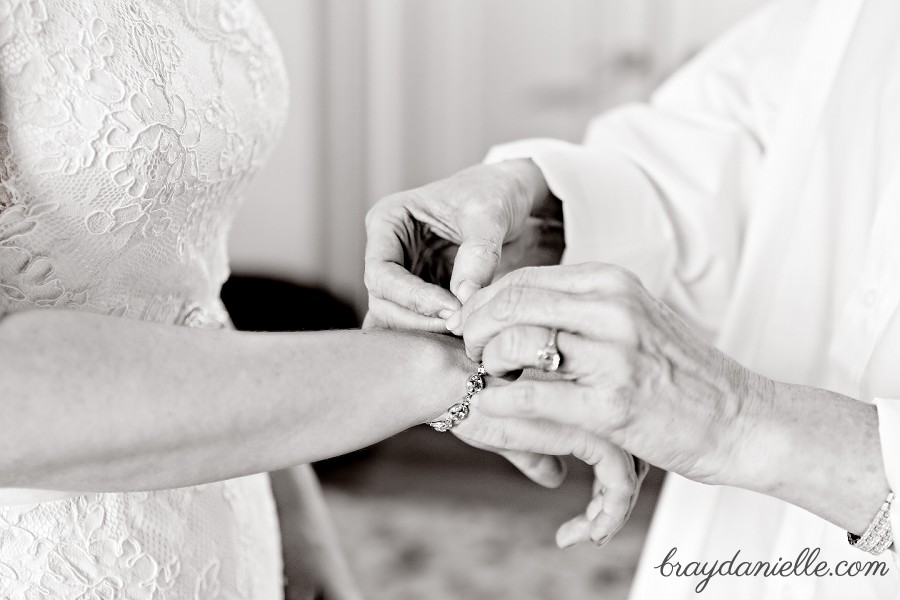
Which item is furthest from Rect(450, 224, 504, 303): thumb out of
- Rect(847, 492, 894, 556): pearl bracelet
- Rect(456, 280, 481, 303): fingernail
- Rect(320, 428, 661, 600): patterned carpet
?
Rect(320, 428, 661, 600): patterned carpet

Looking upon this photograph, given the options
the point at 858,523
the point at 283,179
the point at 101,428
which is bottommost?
the point at 283,179

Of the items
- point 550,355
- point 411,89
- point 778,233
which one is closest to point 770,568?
point 778,233

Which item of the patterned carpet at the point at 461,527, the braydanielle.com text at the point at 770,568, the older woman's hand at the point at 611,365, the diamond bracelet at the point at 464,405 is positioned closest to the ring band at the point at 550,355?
the older woman's hand at the point at 611,365

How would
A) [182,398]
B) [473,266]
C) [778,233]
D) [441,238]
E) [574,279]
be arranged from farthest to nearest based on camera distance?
[778,233] < [441,238] < [473,266] < [574,279] < [182,398]

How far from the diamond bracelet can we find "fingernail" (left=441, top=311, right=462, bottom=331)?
49 mm

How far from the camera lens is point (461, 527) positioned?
2.85 metres

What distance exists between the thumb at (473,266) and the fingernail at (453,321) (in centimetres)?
2

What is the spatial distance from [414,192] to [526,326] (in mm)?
322

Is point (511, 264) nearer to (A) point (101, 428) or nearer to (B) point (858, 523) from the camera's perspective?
(B) point (858, 523)

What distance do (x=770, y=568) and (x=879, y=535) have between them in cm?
27

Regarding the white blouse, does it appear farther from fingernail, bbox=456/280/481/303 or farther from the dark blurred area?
the dark blurred area

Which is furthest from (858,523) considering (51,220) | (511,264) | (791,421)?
(51,220)

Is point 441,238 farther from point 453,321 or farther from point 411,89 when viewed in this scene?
point 411,89

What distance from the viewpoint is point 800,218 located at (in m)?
1.18
